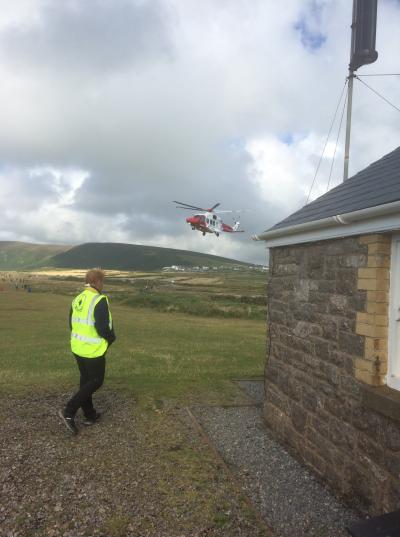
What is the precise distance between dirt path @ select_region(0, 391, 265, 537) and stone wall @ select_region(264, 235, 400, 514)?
1.16 metres

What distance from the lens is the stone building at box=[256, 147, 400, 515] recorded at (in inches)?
158

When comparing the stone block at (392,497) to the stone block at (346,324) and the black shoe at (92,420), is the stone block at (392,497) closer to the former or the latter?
the stone block at (346,324)

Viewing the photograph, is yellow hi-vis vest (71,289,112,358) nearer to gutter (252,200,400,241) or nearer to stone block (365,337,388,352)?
gutter (252,200,400,241)

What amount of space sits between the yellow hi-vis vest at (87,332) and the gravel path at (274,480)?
2.04 m

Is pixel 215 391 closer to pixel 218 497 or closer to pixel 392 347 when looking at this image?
pixel 218 497

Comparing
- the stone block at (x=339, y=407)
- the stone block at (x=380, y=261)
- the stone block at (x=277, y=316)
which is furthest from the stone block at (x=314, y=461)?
the stone block at (x=380, y=261)

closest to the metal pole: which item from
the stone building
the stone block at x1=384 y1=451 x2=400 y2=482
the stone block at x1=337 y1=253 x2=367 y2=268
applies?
the stone building

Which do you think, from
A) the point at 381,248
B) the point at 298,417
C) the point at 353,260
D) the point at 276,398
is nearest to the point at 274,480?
the point at 298,417

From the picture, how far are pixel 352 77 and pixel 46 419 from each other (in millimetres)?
8869

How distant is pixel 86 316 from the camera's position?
571 cm

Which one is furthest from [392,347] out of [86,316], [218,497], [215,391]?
[215,391]

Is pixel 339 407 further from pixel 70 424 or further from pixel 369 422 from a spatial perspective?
pixel 70 424

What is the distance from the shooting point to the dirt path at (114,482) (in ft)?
12.5

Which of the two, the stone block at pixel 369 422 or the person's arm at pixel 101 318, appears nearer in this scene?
the stone block at pixel 369 422
